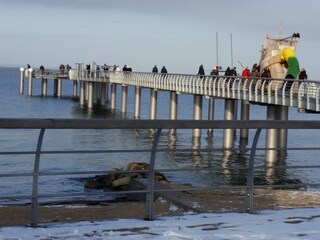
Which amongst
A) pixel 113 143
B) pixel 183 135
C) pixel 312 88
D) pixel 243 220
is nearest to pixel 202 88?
pixel 183 135

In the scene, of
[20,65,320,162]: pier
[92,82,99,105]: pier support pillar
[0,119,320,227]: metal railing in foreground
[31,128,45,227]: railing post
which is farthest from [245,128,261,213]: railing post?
[92,82,99,105]: pier support pillar

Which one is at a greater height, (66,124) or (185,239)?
(66,124)

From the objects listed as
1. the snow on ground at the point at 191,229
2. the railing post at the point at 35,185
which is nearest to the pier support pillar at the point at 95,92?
the snow on ground at the point at 191,229

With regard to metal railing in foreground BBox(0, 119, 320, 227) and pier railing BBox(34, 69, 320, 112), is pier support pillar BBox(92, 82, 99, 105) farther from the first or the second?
metal railing in foreground BBox(0, 119, 320, 227)

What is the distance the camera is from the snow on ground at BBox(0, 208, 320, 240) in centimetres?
600

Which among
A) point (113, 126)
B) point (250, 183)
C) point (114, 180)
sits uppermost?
point (113, 126)

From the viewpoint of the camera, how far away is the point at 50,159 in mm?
25703

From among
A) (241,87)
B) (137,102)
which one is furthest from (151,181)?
(137,102)

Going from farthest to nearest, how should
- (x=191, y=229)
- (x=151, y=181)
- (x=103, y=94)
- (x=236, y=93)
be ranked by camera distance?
(x=103, y=94), (x=236, y=93), (x=151, y=181), (x=191, y=229)

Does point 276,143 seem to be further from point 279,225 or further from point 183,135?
point 279,225

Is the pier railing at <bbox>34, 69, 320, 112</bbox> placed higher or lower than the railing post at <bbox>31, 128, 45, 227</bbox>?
higher

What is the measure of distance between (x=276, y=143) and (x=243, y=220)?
23467 mm

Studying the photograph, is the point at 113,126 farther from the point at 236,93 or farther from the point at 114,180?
the point at 236,93

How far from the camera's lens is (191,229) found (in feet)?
20.7
